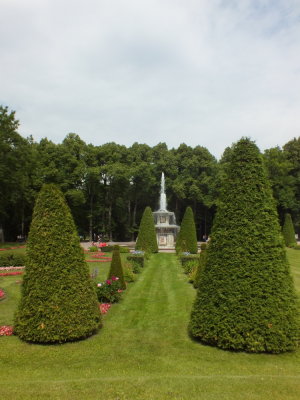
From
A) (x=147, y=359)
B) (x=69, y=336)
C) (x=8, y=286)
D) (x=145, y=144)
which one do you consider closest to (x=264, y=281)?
(x=147, y=359)

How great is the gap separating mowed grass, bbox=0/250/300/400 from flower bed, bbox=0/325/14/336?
22 cm

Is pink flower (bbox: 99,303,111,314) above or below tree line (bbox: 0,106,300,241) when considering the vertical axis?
below

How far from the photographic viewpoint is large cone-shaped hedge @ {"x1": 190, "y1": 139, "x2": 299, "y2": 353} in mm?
6473

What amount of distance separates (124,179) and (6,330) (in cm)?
3654

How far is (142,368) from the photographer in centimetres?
605

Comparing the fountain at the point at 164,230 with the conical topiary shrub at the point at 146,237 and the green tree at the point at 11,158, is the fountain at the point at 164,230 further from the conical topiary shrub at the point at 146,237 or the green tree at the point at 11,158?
the green tree at the point at 11,158

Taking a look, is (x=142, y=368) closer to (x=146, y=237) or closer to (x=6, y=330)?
(x=6, y=330)

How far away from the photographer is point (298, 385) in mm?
5148

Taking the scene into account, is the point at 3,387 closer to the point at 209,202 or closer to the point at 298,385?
the point at 298,385

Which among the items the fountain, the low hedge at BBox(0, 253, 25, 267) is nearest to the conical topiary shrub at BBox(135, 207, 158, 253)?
the fountain

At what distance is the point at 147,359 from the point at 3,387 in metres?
2.75

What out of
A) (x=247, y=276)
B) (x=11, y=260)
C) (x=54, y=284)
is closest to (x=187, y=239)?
(x=11, y=260)

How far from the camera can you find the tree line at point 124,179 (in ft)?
138

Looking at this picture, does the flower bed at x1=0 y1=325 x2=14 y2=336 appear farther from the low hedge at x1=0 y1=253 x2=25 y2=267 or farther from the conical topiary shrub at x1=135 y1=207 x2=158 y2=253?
the conical topiary shrub at x1=135 y1=207 x2=158 y2=253
